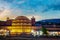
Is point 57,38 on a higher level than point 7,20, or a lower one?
lower

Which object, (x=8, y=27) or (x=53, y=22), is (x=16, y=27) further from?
(x=53, y=22)

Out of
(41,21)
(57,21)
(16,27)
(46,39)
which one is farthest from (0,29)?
(46,39)

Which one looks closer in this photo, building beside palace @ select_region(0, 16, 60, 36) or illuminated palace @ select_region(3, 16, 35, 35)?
building beside palace @ select_region(0, 16, 60, 36)

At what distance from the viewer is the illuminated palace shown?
49.1 metres

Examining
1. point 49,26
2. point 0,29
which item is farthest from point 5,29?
point 49,26

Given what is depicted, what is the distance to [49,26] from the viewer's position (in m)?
47.3

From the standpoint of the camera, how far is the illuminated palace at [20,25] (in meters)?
49.1

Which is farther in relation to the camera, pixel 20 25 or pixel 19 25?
pixel 19 25

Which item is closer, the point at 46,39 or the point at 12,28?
the point at 46,39

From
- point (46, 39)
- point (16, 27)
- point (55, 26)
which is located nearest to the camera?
point (46, 39)

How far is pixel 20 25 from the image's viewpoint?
49781 mm

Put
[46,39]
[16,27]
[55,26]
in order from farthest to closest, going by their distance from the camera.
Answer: [16,27] → [55,26] → [46,39]

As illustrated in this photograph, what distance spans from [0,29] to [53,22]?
10.4 metres

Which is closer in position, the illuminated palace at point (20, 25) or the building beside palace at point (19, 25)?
the building beside palace at point (19, 25)
